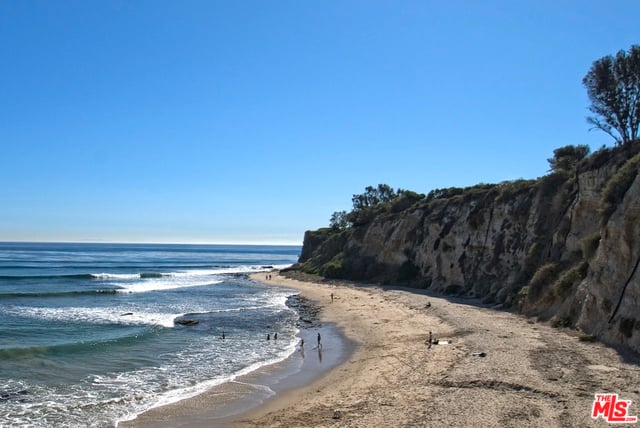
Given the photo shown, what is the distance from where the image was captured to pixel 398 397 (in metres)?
14.0

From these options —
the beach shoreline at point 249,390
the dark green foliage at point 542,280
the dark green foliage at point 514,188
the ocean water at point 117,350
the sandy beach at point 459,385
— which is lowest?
the ocean water at point 117,350

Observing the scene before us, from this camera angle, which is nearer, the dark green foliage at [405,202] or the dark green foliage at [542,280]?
the dark green foliage at [542,280]

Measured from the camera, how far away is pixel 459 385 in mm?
14469

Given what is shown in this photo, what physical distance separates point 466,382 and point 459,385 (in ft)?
1.04

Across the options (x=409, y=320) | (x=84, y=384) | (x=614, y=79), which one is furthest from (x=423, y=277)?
A: (x=84, y=384)

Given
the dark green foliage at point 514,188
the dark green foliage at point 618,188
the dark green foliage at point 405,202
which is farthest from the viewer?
the dark green foliage at point 405,202

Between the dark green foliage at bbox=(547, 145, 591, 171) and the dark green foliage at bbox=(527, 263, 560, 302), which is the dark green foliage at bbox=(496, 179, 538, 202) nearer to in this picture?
the dark green foliage at bbox=(547, 145, 591, 171)

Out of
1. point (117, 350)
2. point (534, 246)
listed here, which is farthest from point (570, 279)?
point (117, 350)

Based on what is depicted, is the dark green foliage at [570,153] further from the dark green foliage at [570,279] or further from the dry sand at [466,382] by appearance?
the dry sand at [466,382]

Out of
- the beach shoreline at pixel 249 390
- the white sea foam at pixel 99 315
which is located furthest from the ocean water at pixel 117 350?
the beach shoreline at pixel 249 390

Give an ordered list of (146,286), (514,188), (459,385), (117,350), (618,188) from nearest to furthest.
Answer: (459,385) → (618,188) → (117,350) → (514,188) → (146,286)

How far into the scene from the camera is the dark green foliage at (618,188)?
21125 mm
